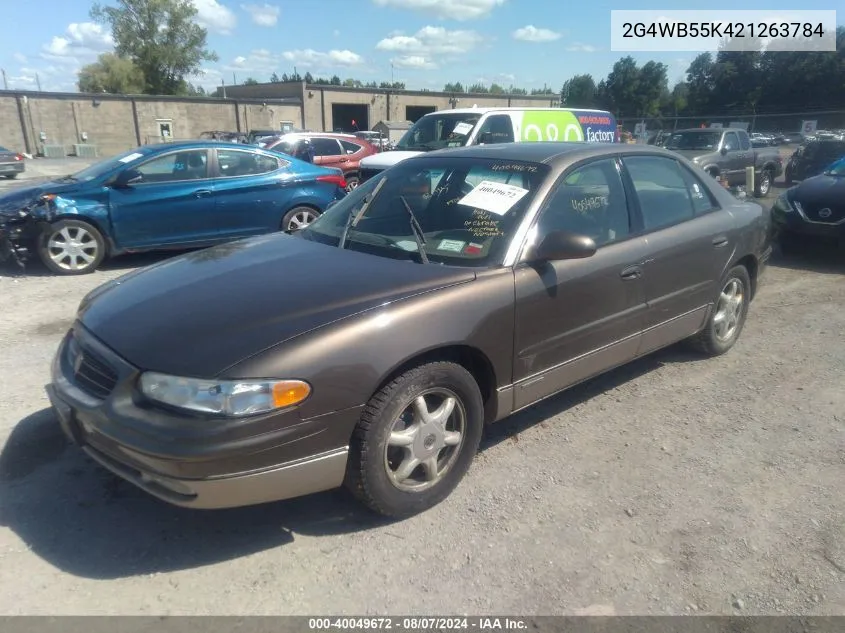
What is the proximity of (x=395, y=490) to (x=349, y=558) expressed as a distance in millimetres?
347

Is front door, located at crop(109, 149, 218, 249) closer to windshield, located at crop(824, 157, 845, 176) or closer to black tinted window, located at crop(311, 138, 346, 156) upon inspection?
black tinted window, located at crop(311, 138, 346, 156)

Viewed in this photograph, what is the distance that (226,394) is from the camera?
237 cm

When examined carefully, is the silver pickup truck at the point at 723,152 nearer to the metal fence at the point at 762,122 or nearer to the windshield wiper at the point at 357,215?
the windshield wiper at the point at 357,215

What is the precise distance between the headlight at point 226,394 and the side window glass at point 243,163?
6049 mm

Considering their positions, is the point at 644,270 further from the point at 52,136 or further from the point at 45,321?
the point at 52,136

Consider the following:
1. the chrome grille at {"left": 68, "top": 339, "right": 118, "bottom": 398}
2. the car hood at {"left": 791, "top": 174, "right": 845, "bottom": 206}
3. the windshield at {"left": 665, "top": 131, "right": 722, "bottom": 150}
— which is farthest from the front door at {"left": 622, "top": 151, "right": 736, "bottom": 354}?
the windshield at {"left": 665, "top": 131, "right": 722, "bottom": 150}

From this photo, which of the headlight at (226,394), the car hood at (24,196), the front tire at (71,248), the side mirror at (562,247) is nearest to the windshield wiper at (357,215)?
the side mirror at (562,247)

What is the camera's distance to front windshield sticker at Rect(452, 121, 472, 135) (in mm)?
10430

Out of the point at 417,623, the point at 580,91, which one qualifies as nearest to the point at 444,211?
the point at 417,623

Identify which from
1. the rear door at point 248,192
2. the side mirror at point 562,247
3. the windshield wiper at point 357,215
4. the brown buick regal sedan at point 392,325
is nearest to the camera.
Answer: the brown buick regal sedan at point 392,325

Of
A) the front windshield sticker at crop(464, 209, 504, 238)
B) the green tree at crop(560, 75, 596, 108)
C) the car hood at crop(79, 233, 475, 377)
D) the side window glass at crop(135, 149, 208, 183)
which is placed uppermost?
the green tree at crop(560, 75, 596, 108)

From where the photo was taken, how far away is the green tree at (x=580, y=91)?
252 feet

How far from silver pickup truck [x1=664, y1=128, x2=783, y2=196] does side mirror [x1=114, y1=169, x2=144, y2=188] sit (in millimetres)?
10793

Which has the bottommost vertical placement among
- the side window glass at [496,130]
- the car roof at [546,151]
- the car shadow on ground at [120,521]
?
the car shadow on ground at [120,521]
